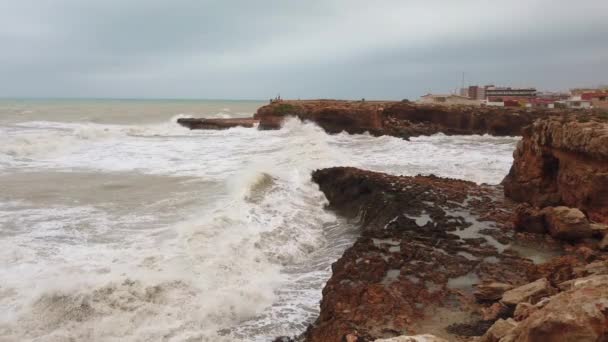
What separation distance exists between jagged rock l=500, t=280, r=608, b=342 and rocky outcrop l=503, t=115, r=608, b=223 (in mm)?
6050

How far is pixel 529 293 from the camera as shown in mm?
4922

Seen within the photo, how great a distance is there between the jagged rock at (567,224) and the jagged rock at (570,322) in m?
4.99

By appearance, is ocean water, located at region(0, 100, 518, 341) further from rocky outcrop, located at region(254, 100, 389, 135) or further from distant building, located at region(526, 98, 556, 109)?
distant building, located at region(526, 98, 556, 109)

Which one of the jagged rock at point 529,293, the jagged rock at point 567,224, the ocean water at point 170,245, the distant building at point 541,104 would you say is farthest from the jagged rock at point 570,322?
the distant building at point 541,104

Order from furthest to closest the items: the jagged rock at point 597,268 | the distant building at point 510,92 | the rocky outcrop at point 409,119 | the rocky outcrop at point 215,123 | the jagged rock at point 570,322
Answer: the distant building at point 510,92 < the rocky outcrop at point 215,123 < the rocky outcrop at point 409,119 < the jagged rock at point 597,268 < the jagged rock at point 570,322

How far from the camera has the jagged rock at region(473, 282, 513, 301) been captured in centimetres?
561

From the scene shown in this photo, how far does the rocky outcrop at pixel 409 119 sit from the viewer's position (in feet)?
104

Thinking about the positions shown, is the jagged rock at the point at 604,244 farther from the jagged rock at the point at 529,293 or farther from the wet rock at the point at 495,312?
the wet rock at the point at 495,312

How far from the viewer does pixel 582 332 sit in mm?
2967

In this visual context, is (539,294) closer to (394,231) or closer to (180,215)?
(394,231)

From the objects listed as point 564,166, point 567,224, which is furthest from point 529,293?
point 564,166

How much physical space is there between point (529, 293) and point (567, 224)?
3.61 m

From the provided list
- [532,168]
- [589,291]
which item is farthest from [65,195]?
[589,291]

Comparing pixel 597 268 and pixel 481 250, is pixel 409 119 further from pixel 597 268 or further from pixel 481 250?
pixel 597 268
